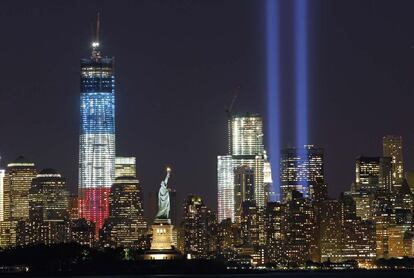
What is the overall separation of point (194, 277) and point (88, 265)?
1469 cm

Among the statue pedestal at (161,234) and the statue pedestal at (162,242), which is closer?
the statue pedestal at (161,234)

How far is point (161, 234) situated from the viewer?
177750 mm

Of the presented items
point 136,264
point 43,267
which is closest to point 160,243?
point 136,264

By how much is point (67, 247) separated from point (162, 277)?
27.6 metres

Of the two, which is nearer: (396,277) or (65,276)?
(65,276)

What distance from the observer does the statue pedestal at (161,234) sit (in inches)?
6973

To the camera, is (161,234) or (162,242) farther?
(162,242)

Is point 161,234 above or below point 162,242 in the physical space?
above

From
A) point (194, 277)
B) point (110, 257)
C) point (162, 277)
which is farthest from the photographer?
point (110, 257)

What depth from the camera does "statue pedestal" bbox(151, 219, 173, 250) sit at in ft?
581

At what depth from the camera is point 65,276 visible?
180 meters

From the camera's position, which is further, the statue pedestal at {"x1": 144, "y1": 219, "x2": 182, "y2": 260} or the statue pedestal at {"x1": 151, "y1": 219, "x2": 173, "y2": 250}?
the statue pedestal at {"x1": 144, "y1": 219, "x2": 182, "y2": 260}

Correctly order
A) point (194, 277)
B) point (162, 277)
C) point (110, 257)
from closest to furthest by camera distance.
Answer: point (162, 277), point (194, 277), point (110, 257)

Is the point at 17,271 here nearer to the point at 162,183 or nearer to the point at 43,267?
the point at 43,267
